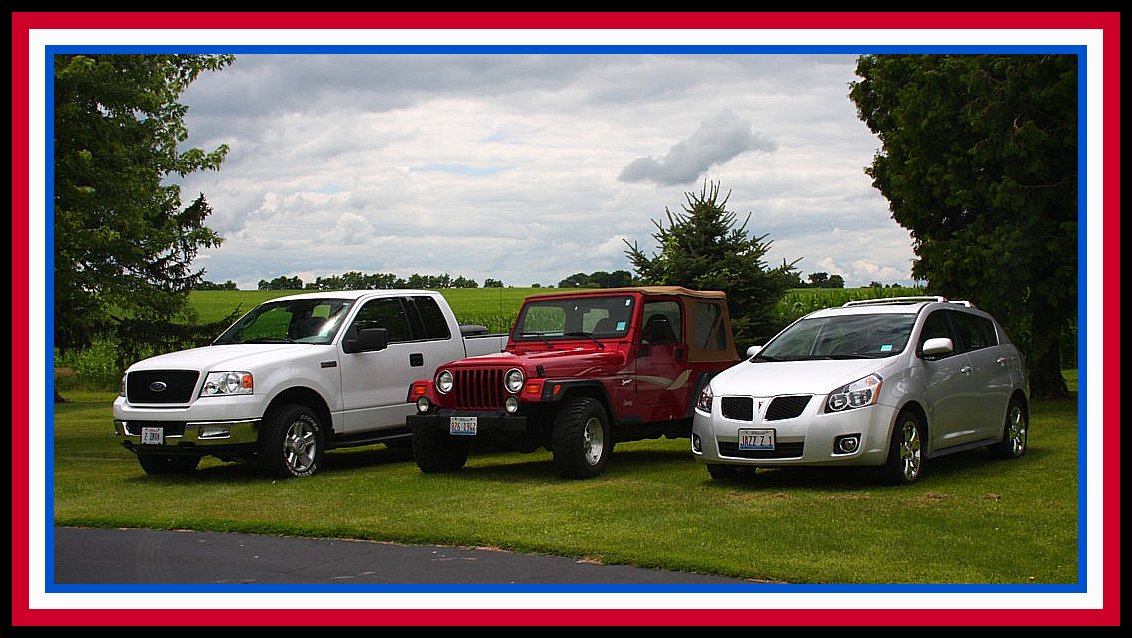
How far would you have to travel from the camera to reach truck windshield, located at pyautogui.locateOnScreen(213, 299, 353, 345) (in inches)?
588

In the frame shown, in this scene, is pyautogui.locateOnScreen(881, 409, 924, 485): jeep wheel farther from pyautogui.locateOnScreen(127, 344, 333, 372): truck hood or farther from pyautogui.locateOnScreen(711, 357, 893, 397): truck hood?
pyautogui.locateOnScreen(127, 344, 333, 372): truck hood

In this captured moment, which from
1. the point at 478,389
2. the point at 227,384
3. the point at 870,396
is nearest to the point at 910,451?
the point at 870,396

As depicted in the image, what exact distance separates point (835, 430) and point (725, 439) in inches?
43.8

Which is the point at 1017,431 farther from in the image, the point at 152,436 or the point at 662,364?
the point at 152,436

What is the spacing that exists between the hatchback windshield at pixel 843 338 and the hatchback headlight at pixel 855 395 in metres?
0.76

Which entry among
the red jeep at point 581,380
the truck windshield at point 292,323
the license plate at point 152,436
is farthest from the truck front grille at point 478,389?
the license plate at point 152,436

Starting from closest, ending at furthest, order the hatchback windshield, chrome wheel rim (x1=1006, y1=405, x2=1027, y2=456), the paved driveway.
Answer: the paved driveway → the hatchback windshield → chrome wheel rim (x1=1006, y1=405, x2=1027, y2=456)

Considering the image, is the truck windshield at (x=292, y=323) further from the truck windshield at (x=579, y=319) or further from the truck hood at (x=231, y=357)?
Answer: the truck windshield at (x=579, y=319)

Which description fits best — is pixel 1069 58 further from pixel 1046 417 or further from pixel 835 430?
pixel 835 430

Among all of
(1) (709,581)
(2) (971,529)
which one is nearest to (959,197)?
(2) (971,529)

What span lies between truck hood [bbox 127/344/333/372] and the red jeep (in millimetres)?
1584

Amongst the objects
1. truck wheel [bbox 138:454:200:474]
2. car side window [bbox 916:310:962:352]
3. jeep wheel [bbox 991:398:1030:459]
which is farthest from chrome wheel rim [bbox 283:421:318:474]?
jeep wheel [bbox 991:398:1030:459]

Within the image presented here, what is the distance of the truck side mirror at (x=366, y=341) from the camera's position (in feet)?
48.4

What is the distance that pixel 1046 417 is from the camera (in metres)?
19.8
